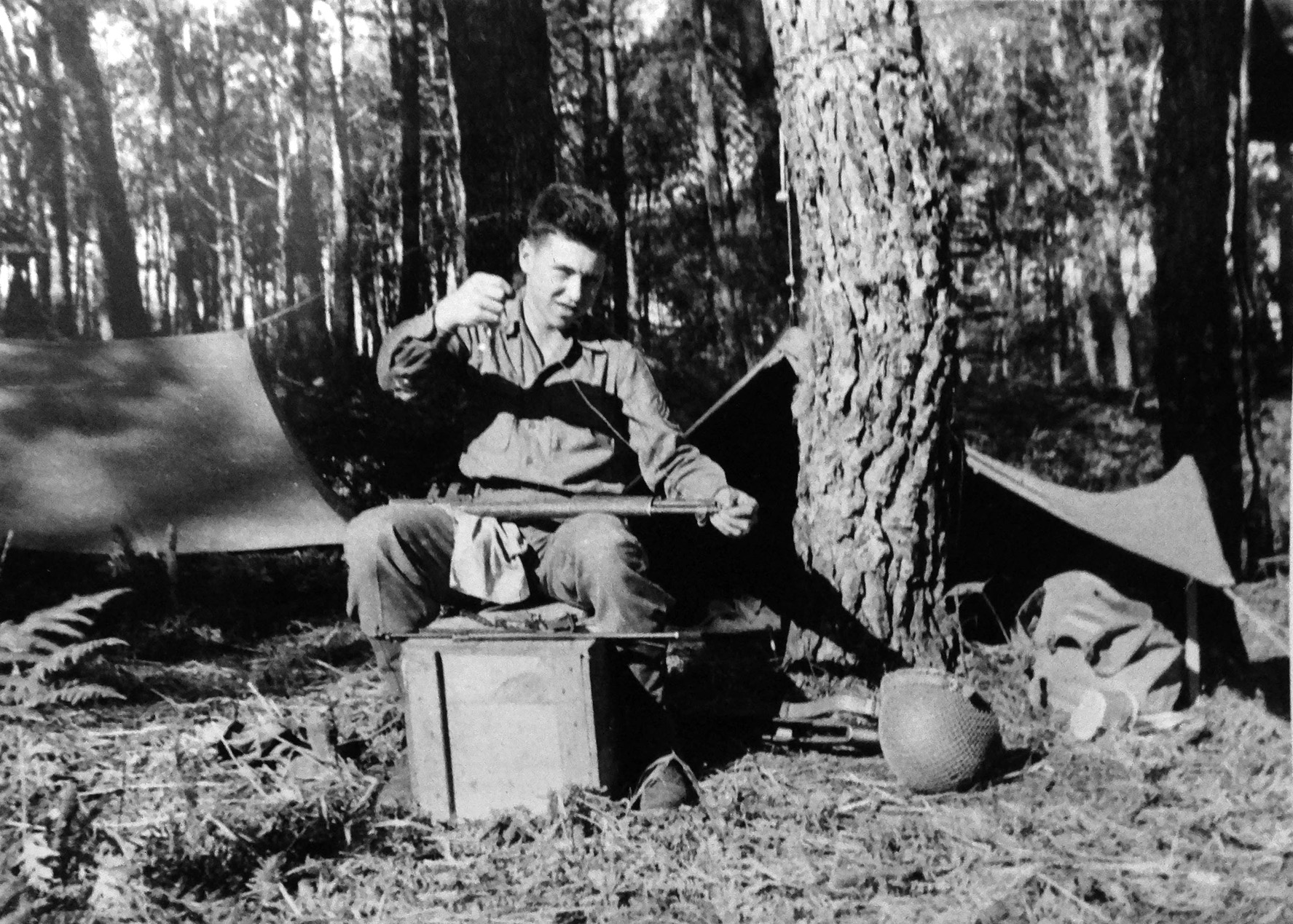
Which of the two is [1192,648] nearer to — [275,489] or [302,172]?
[275,489]

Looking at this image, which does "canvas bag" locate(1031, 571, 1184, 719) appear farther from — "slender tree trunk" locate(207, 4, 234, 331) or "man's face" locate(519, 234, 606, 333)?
"slender tree trunk" locate(207, 4, 234, 331)

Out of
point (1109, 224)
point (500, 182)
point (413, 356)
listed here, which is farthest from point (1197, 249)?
point (1109, 224)

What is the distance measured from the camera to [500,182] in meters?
5.17

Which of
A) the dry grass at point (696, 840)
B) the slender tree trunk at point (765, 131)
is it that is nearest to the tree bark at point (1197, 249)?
the dry grass at point (696, 840)

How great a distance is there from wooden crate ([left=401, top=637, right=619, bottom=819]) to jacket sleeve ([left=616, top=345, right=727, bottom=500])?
62cm

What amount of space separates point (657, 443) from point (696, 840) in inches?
43.8

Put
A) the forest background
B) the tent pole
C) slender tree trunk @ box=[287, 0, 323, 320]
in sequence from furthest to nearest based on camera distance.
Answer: slender tree trunk @ box=[287, 0, 323, 320]
the forest background
the tent pole

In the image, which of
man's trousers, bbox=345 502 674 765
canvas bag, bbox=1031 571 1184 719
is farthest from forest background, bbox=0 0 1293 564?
canvas bag, bbox=1031 571 1184 719

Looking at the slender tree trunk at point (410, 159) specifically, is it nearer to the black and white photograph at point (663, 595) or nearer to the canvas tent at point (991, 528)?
the black and white photograph at point (663, 595)

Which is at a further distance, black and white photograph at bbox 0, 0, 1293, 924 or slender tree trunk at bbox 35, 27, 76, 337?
slender tree trunk at bbox 35, 27, 76, 337

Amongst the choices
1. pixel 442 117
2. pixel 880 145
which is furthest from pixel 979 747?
pixel 442 117

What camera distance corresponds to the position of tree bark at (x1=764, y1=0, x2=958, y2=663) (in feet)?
10.4

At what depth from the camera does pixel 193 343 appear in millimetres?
5234

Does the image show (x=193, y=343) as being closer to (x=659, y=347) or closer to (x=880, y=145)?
(x=880, y=145)
